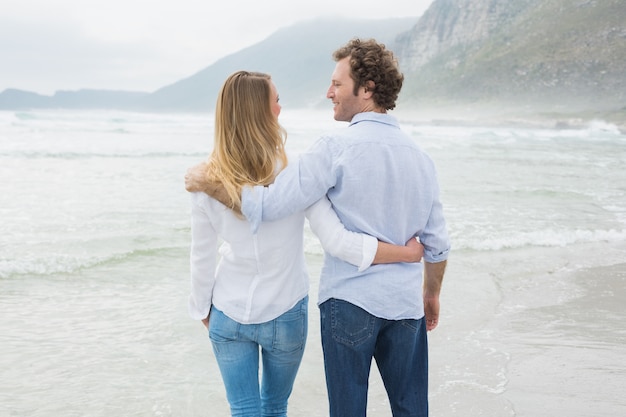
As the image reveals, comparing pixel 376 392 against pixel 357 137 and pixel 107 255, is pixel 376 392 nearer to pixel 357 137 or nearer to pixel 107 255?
pixel 357 137

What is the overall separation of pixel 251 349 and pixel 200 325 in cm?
286

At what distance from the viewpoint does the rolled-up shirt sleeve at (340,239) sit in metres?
2.15

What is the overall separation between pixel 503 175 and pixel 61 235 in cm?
1301

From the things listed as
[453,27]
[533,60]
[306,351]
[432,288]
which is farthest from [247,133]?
[453,27]

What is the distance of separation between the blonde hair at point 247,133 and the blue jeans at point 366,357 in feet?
1.74

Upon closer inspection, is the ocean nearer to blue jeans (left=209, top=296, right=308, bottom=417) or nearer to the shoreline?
blue jeans (left=209, top=296, right=308, bottom=417)

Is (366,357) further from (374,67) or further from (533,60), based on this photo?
(533,60)

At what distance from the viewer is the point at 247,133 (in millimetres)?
2227

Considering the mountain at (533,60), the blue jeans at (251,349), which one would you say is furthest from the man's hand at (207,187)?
the mountain at (533,60)

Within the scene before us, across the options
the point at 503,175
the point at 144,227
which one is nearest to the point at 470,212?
the point at 144,227

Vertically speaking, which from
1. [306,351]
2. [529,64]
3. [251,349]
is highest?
[529,64]

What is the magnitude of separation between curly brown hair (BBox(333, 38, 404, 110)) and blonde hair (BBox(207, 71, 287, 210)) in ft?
1.03

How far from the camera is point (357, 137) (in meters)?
2.19

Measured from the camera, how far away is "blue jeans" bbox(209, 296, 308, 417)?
2.36 m
